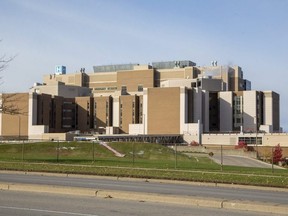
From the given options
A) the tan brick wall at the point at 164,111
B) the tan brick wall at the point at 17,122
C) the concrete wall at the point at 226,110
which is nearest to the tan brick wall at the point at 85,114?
the tan brick wall at the point at 17,122

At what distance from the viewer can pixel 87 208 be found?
1241 centimetres

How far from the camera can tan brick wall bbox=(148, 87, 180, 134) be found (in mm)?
132375

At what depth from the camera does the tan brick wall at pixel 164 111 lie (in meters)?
132

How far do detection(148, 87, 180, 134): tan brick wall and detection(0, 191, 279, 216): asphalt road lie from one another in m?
117

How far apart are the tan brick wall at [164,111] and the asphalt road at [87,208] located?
117 m

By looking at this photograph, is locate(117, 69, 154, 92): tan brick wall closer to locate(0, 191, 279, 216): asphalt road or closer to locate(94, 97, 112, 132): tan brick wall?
locate(94, 97, 112, 132): tan brick wall

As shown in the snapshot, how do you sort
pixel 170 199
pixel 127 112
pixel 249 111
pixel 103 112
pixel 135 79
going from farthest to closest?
pixel 135 79 < pixel 103 112 < pixel 127 112 < pixel 249 111 < pixel 170 199

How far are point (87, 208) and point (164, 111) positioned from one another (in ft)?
400

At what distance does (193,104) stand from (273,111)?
27.1m

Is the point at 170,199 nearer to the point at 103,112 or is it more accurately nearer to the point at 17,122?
the point at 17,122

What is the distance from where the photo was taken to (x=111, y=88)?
180125 millimetres

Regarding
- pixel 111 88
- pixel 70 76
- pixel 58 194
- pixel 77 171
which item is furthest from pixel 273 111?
pixel 58 194

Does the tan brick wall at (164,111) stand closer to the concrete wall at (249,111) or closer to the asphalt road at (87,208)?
the concrete wall at (249,111)

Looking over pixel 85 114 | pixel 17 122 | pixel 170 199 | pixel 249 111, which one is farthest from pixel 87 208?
pixel 85 114
